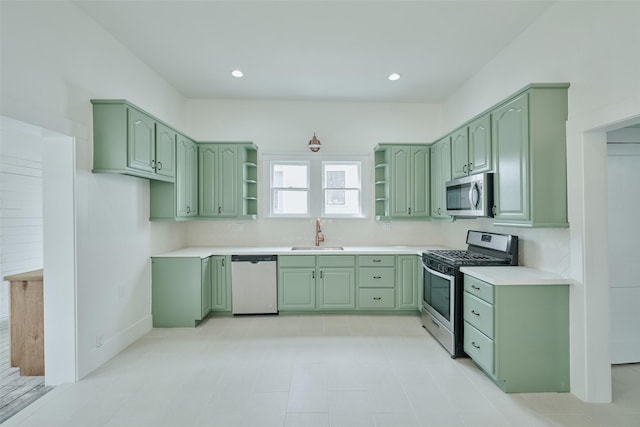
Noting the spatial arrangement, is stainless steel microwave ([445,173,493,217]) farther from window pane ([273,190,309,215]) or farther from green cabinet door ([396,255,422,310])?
window pane ([273,190,309,215])

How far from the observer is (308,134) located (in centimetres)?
457

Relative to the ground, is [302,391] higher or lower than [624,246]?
lower

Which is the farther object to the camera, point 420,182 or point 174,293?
point 420,182

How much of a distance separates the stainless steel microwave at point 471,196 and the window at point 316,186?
4.78ft

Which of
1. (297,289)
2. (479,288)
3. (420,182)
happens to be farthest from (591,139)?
(297,289)


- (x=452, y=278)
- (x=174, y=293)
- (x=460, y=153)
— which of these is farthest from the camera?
(x=174, y=293)

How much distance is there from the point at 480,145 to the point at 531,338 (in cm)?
175

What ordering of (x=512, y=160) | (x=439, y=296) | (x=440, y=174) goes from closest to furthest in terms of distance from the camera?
1. (x=512, y=160)
2. (x=439, y=296)
3. (x=440, y=174)

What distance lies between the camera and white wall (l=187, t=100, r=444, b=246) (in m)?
4.52

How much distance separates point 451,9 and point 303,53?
57.1 inches

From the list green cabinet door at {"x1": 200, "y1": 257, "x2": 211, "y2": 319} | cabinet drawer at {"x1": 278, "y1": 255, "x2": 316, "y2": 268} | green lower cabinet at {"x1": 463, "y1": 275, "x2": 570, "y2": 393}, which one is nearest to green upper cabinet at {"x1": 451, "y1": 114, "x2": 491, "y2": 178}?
green lower cabinet at {"x1": 463, "y1": 275, "x2": 570, "y2": 393}

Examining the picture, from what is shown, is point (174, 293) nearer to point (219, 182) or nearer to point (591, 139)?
point (219, 182)

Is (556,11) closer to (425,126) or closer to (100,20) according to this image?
(425,126)

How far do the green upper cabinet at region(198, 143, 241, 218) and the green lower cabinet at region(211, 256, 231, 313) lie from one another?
66 cm
